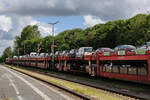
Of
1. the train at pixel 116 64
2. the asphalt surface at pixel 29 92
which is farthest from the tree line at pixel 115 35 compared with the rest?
the asphalt surface at pixel 29 92

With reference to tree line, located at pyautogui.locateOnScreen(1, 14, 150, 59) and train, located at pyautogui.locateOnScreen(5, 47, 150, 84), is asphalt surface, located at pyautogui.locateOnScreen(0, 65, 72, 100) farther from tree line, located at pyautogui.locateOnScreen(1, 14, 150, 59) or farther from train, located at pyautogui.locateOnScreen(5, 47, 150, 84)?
tree line, located at pyautogui.locateOnScreen(1, 14, 150, 59)

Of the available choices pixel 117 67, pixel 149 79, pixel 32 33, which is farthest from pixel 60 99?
pixel 32 33

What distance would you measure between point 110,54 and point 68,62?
503 inches

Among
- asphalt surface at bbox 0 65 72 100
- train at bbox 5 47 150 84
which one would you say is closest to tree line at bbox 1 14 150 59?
train at bbox 5 47 150 84

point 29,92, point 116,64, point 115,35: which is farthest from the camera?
point 115,35

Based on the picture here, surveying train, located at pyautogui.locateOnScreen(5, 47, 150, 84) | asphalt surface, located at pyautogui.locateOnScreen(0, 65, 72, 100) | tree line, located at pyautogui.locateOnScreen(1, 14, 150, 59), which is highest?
tree line, located at pyautogui.locateOnScreen(1, 14, 150, 59)

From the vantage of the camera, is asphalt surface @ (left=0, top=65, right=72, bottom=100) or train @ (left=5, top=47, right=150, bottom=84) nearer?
asphalt surface @ (left=0, top=65, right=72, bottom=100)

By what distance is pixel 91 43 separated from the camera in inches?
2527

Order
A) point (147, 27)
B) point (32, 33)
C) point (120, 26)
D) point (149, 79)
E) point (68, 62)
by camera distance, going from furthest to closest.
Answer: point (32, 33), point (120, 26), point (147, 27), point (68, 62), point (149, 79)

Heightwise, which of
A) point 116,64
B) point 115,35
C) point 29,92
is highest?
point 115,35

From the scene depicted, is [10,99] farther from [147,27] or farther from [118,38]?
[118,38]

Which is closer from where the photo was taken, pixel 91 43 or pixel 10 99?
pixel 10 99

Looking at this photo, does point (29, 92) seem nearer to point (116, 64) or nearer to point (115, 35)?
point (116, 64)

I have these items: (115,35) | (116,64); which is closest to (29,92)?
(116,64)
